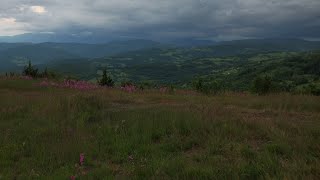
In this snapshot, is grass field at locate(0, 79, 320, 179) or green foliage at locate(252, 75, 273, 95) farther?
green foliage at locate(252, 75, 273, 95)

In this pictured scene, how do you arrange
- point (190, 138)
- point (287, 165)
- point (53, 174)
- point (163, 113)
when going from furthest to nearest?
point (163, 113) → point (190, 138) → point (53, 174) → point (287, 165)

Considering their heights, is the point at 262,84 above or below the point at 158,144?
above

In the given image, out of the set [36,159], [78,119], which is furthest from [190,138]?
[78,119]

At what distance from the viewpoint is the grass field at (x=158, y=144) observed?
274 inches

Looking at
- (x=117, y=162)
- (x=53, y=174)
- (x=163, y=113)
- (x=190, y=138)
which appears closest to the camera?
(x=53, y=174)

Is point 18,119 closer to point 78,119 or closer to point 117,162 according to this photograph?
point 78,119

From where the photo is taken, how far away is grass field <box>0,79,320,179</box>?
6.95 meters

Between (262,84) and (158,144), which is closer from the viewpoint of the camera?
(158,144)

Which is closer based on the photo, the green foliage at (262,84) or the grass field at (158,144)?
the grass field at (158,144)

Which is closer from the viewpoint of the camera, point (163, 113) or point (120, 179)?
point (120, 179)

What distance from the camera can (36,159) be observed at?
8.51 metres

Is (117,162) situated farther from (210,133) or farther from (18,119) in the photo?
(18,119)

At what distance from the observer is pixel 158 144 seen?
9180 mm

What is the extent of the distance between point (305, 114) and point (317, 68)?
155189 millimetres
